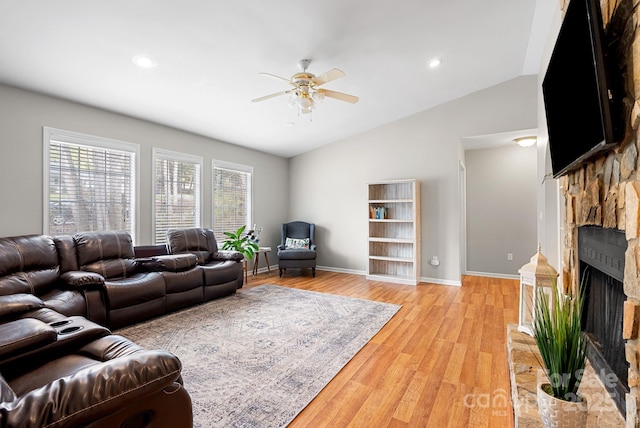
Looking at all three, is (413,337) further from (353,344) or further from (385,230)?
(385,230)

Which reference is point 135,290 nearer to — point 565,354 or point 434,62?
point 565,354

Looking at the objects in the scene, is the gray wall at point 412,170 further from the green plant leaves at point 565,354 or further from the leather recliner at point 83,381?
the leather recliner at point 83,381

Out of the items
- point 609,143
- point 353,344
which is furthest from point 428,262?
point 609,143

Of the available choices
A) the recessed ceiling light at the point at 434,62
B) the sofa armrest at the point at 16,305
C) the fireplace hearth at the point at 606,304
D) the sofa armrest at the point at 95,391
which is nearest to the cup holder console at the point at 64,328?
the sofa armrest at the point at 16,305

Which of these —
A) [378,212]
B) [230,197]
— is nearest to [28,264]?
[230,197]

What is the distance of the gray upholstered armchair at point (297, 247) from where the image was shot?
18.4 feet

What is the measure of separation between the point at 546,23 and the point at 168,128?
502cm

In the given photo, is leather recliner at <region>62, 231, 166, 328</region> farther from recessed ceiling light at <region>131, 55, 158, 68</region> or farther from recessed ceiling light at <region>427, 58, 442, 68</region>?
recessed ceiling light at <region>427, 58, 442, 68</region>

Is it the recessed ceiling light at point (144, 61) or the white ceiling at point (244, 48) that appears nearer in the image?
the white ceiling at point (244, 48)

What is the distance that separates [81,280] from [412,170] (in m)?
5.00

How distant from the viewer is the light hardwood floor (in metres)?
1.81

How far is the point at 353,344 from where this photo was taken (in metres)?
2.76

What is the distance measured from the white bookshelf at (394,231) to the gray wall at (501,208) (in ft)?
4.59

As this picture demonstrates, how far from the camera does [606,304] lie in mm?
1639
